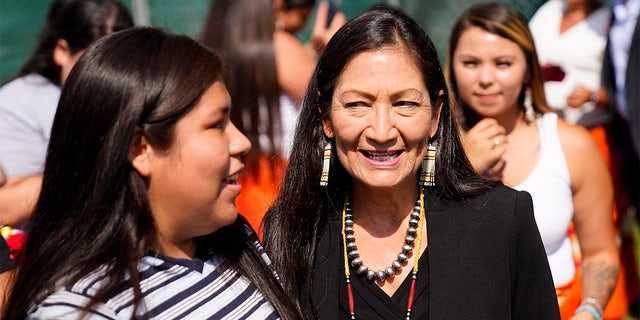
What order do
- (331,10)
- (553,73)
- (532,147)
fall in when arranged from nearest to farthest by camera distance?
(532,147)
(553,73)
(331,10)

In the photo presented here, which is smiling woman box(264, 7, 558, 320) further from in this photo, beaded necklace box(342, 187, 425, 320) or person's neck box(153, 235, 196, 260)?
person's neck box(153, 235, 196, 260)

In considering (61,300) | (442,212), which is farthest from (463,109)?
(61,300)

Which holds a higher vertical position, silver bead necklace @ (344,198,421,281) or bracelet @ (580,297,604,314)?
silver bead necklace @ (344,198,421,281)

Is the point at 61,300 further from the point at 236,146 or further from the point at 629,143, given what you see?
the point at 629,143

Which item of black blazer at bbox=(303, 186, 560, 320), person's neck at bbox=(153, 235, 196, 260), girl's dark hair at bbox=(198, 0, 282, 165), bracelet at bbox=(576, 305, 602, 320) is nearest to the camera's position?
person's neck at bbox=(153, 235, 196, 260)

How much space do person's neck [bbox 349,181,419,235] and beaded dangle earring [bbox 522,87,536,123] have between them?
1.13 metres

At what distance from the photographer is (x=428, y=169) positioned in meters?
2.61

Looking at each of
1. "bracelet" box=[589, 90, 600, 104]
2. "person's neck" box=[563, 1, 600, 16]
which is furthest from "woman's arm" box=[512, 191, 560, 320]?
"person's neck" box=[563, 1, 600, 16]

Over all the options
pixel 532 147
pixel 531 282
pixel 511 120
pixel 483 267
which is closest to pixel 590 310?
pixel 532 147

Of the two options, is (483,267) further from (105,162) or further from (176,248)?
(105,162)

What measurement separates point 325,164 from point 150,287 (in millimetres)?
824

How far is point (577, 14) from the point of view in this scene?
4930 mm

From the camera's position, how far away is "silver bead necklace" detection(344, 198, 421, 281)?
100 inches

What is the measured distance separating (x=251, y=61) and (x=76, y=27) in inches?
32.6
